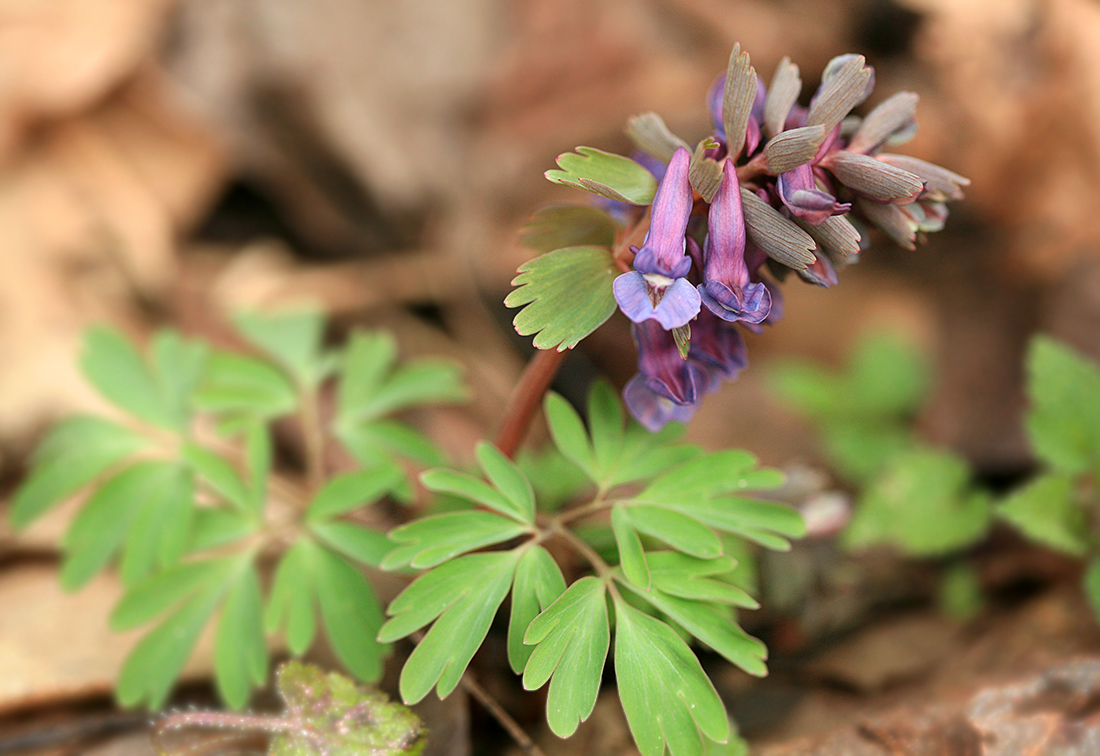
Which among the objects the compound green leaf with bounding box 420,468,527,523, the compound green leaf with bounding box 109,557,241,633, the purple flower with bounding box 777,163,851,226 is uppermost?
the purple flower with bounding box 777,163,851,226

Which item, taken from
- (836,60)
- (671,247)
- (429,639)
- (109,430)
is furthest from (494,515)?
(109,430)

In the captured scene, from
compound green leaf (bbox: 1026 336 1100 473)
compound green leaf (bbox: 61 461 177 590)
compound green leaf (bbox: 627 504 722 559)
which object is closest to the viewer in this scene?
compound green leaf (bbox: 627 504 722 559)

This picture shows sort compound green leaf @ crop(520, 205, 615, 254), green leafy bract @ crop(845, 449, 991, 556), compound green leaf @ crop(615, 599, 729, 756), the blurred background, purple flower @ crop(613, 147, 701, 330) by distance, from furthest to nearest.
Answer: the blurred background
green leafy bract @ crop(845, 449, 991, 556)
compound green leaf @ crop(520, 205, 615, 254)
compound green leaf @ crop(615, 599, 729, 756)
purple flower @ crop(613, 147, 701, 330)

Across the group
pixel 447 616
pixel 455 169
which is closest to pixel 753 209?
pixel 447 616

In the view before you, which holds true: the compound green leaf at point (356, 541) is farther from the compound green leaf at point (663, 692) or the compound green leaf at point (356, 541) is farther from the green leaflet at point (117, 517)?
the compound green leaf at point (663, 692)

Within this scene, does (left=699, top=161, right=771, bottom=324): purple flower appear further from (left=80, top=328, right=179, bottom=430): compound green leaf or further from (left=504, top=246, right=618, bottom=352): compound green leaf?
(left=80, top=328, right=179, bottom=430): compound green leaf

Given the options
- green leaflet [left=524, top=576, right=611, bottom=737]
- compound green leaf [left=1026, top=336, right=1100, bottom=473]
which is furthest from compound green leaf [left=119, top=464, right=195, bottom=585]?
compound green leaf [left=1026, top=336, right=1100, bottom=473]
